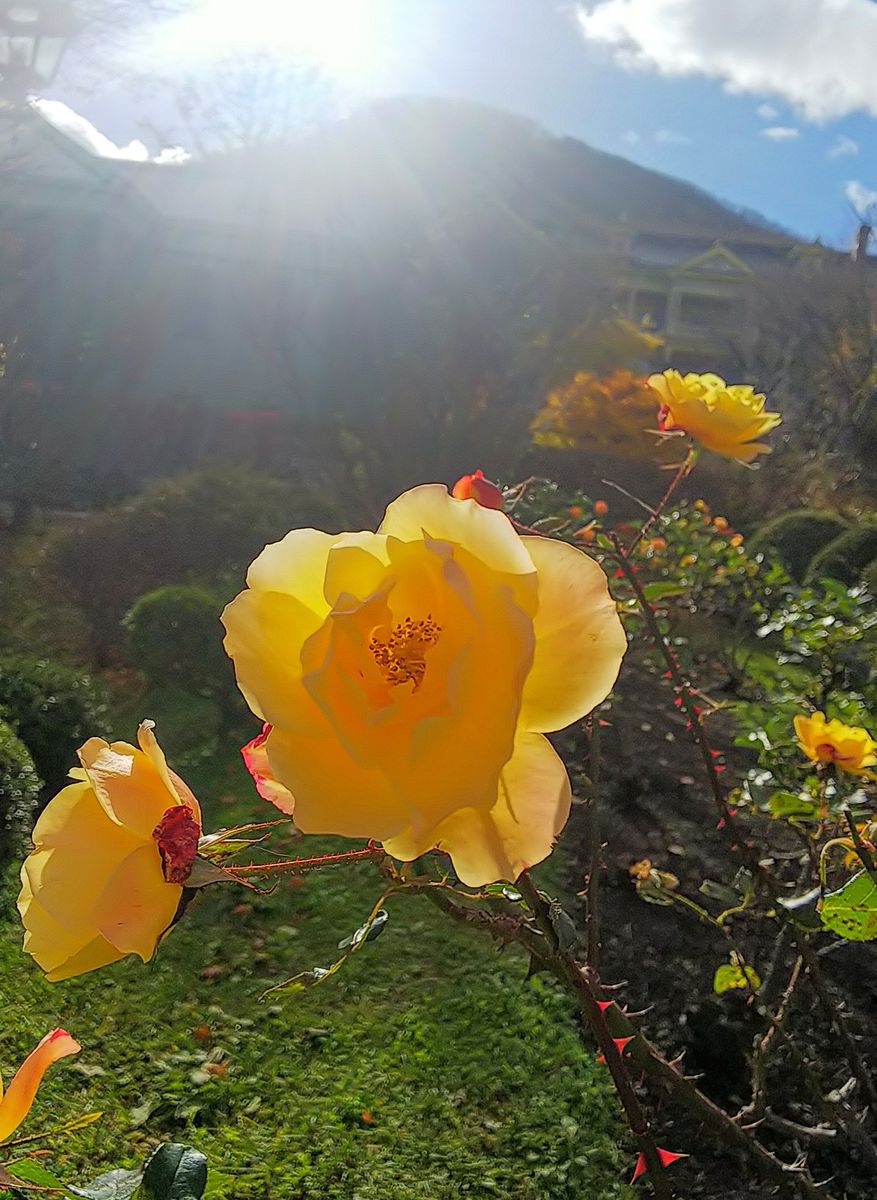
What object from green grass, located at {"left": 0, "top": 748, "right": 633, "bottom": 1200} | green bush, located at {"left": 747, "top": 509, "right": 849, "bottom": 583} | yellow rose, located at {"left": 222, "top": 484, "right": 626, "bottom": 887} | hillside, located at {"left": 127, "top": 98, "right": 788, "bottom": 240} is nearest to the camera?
yellow rose, located at {"left": 222, "top": 484, "right": 626, "bottom": 887}

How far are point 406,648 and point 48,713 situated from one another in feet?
9.90

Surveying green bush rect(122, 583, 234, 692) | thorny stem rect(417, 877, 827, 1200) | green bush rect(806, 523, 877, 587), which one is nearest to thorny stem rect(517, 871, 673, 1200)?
thorny stem rect(417, 877, 827, 1200)

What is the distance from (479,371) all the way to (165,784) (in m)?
10.6

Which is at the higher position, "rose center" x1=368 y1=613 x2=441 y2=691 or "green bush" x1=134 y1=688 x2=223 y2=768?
"rose center" x1=368 y1=613 x2=441 y2=691

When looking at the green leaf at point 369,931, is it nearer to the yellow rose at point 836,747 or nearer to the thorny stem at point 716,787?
the thorny stem at point 716,787

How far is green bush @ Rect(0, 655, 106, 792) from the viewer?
3.15 metres

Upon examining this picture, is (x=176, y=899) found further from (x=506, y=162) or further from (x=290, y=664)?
(x=506, y=162)

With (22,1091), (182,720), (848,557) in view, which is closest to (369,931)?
(22,1091)

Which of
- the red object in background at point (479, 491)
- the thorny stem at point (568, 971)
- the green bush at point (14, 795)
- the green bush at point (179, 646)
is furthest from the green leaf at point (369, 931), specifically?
the green bush at point (179, 646)

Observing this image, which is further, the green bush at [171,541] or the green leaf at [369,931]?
the green bush at [171,541]

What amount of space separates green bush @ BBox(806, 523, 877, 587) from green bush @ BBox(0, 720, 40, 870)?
198 inches

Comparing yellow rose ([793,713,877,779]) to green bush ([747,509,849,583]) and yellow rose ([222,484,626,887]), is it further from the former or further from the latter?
green bush ([747,509,849,583])

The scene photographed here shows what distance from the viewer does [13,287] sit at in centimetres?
1124

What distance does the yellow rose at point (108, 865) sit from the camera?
483 millimetres
